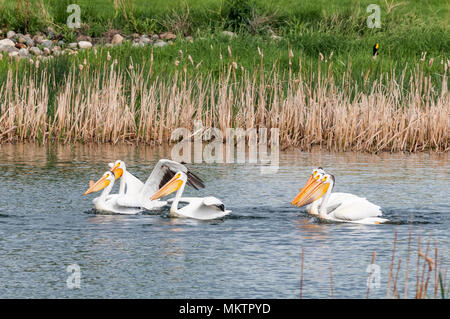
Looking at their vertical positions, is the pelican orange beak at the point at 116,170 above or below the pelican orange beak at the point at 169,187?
above

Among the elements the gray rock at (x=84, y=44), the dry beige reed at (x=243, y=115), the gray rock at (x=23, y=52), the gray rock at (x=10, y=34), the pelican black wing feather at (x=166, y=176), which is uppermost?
the gray rock at (x=10, y=34)

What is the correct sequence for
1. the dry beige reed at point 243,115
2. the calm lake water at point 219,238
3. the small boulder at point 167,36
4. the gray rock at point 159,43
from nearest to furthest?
the calm lake water at point 219,238, the dry beige reed at point 243,115, the gray rock at point 159,43, the small boulder at point 167,36

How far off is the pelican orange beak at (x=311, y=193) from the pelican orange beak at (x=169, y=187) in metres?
1.51

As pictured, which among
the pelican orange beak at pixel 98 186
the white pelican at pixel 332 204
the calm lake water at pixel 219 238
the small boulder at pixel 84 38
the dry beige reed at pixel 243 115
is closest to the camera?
the calm lake water at pixel 219 238

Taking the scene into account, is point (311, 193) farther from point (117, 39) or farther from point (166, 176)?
point (117, 39)

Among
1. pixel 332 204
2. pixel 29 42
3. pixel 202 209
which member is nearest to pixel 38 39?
pixel 29 42

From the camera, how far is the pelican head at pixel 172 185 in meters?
12.9

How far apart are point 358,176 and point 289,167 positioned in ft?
4.60

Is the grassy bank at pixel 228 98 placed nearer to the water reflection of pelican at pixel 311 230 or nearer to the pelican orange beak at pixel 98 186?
the pelican orange beak at pixel 98 186

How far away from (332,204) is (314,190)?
0.33 metres

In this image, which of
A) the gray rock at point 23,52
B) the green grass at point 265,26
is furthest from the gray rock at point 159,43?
the gray rock at point 23,52
